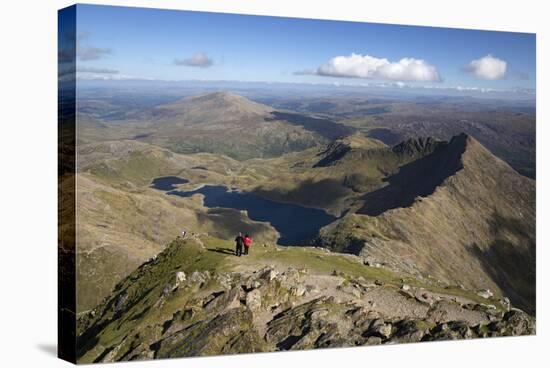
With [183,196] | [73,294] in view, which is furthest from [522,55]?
[183,196]

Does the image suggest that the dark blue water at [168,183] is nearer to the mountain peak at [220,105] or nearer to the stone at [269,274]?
the mountain peak at [220,105]

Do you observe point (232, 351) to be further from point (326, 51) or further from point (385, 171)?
point (385, 171)

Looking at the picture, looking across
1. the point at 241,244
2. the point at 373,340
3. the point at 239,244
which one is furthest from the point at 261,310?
the point at 373,340

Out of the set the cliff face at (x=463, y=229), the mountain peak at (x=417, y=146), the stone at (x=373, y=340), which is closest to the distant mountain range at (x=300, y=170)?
the cliff face at (x=463, y=229)

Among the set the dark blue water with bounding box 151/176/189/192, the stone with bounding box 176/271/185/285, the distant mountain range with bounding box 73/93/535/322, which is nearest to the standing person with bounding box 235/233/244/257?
the stone with bounding box 176/271/185/285

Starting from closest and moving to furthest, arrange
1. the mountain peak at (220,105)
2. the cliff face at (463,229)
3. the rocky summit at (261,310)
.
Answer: the rocky summit at (261,310) → the mountain peak at (220,105) → the cliff face at (463,229)

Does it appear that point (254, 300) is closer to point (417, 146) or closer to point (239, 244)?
point (239, 244)
